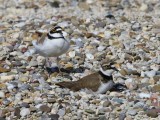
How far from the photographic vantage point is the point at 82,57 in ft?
37.8

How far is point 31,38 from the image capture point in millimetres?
12680

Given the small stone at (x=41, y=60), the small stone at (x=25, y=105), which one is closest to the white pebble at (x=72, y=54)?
the small stone at (x=41, y=60)

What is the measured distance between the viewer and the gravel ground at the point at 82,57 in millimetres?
9055

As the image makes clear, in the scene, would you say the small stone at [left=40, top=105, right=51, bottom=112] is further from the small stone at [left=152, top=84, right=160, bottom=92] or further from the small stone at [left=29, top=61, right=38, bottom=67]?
the small stone at [left=29, top=61, right=38, bottom=67]

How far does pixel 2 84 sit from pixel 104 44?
9.83 ft

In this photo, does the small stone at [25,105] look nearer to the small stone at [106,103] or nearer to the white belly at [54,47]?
the small stone at [106,103]

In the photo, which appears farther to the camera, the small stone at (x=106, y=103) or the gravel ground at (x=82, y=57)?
the small stone at (x=106, y=103)

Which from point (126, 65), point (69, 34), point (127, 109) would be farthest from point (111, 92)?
point (69, 34)

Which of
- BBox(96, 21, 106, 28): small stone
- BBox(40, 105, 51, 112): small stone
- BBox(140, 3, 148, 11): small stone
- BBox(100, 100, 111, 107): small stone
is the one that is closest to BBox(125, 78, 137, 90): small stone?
BBox(100, 100, 111, 107): small stone

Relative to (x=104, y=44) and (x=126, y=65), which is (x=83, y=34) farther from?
(x=126, y=65)

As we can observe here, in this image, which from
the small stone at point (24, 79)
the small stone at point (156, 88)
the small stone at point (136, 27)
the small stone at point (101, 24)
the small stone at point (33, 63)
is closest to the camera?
the small stone at point (156, 88)

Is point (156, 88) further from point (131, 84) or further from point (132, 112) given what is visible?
point (132, 112)

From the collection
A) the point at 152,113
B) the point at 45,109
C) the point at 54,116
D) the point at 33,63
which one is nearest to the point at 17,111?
the point at 45,109

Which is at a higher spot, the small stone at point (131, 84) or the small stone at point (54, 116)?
the small stone at point (131, 84)
